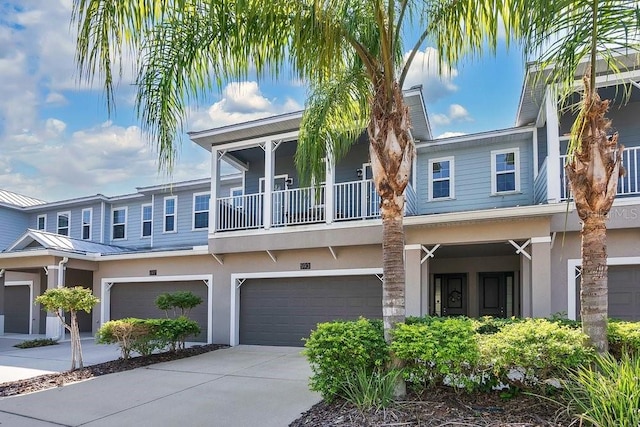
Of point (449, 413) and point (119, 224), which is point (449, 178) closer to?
point (449, 413)

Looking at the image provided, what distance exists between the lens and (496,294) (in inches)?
559

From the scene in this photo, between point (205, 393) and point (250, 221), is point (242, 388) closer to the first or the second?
point (205, 393)

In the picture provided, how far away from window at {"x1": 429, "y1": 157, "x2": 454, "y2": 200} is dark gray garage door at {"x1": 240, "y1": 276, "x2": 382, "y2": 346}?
11.9 ft

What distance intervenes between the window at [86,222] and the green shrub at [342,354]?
18906 mm

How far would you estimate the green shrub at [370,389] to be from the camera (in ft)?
17.0

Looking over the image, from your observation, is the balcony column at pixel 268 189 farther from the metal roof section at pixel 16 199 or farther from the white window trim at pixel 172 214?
the metal roof section at pixel 16 199

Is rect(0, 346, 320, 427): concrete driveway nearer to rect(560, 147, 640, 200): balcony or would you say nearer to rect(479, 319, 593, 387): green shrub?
rect(479, 319, 593, 387): green shrub

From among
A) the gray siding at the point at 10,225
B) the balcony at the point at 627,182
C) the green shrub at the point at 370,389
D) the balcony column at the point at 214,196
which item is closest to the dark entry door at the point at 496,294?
the balcony at the point at 627,182

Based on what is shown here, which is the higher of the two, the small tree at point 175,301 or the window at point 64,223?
the window at point 64,223

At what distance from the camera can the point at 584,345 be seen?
199 inches

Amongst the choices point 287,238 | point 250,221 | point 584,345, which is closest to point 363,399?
point 584,345

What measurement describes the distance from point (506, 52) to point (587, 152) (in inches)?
57.2

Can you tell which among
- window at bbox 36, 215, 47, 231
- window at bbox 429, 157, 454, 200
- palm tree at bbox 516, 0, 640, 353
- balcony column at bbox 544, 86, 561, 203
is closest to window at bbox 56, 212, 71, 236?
window at bbox 36, 215, 47, 231

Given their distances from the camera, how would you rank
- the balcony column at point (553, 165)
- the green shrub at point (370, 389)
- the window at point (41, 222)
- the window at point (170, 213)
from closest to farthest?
the green shrub at point (370, 389)
the balcony column at point (553, 165)
the window at point (170, 213)
the window at point (41, 222)
